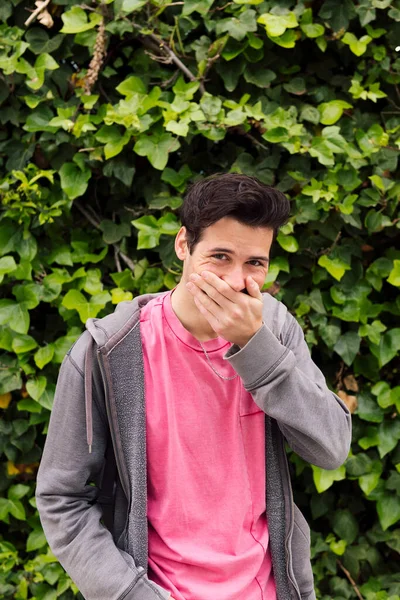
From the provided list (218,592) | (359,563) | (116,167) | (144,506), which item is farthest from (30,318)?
(359,563)

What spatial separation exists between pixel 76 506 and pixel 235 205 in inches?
31.3

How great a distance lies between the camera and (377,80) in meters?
2.54

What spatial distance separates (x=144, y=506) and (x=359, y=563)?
127cm

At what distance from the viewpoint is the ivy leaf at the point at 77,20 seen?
2.34m

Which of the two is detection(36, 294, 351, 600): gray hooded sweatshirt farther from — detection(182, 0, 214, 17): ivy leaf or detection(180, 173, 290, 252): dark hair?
detection(182, 0, 214, 17): ivy leaf

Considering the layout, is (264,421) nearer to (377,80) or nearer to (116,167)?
(116,167)

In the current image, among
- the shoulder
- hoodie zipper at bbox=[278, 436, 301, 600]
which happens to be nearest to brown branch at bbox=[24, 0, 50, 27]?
the shoulder

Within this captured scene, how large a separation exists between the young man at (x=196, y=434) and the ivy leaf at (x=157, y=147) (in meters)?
0.60

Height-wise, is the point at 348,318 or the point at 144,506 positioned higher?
the point at 144,506

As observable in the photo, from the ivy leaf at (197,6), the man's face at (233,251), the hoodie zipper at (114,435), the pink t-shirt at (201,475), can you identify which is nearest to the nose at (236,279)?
the man's face at (233,251)

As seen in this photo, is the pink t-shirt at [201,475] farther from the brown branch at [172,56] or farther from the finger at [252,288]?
the brown branch at [172,56]

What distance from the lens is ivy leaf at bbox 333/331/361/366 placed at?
244 cm

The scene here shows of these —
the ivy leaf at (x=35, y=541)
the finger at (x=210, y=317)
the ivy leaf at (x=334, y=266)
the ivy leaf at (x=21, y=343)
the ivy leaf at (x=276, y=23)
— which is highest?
the ivy leaf at (x=276, y=23)

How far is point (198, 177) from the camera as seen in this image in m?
2.44
